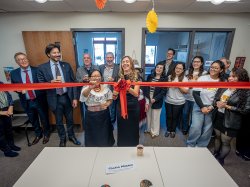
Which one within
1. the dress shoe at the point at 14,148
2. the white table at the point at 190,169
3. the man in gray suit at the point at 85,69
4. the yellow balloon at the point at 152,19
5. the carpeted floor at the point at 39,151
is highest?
the yellow balloon at the point at 152,19

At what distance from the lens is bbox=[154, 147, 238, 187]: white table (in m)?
1.37

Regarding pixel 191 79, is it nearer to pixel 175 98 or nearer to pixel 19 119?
pixel 175 98

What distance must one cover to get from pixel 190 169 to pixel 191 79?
189 cm

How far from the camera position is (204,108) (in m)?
2.43

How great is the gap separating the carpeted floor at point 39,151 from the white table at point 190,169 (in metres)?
1.16

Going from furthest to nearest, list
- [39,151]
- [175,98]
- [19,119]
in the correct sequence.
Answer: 1. [19,119]
2. [175,98]
3. [39,151]

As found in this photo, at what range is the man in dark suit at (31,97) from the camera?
279cm

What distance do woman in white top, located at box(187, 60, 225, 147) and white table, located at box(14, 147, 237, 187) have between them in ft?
3.04

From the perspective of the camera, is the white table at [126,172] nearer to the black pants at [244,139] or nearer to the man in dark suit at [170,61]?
the black pants at [244,139]

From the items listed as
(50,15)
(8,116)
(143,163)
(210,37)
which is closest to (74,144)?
(8,116)

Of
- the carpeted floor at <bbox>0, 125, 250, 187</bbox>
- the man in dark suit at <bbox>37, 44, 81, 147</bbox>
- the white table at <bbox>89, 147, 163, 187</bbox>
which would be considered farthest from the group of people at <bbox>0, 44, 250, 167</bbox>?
the white table at <bbox>89, 147, 163, 187</bbox>

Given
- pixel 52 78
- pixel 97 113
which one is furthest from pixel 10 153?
pixel 97 113

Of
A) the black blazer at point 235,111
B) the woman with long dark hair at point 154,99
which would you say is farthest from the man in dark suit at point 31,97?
the black blazer at point 235,111

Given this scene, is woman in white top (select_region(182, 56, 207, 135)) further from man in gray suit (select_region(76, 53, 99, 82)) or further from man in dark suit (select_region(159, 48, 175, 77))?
man in gray suit (select_region(76, 53, 99, 82))
